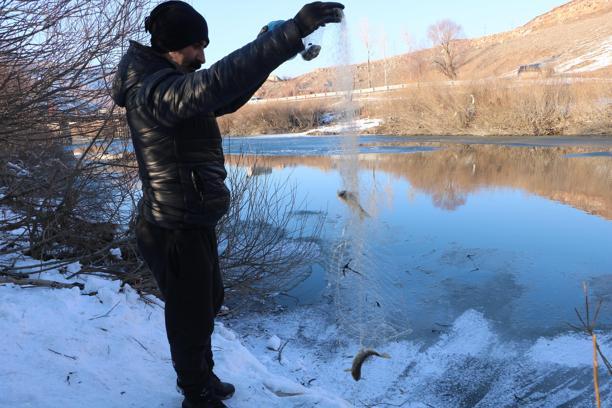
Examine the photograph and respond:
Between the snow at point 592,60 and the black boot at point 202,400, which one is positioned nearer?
the black boot at point 202,400

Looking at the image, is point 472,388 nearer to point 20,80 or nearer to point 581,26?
point 20,80

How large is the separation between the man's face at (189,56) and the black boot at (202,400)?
137 centimetres

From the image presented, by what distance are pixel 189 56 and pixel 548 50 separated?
47894 mm

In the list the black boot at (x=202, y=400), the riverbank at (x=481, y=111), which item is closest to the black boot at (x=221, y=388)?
the black boot at (x=202, y=400)

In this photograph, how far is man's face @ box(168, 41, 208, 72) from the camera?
1.85m

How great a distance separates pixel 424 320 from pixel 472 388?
1140mm

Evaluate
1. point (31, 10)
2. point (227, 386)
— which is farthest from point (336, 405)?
point (31, 10)

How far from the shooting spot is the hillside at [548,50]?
87.3ft

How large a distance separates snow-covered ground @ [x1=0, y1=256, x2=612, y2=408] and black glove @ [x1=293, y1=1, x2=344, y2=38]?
1.79m

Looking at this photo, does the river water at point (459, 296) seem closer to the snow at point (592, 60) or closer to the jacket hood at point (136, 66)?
the jacket hood at point (136, 66)

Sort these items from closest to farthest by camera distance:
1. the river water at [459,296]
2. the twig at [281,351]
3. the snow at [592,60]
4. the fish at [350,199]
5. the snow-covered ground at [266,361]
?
the snow-covered ground at [266,361] → the fish at [350,199] → the river water at [459,296] → the twig at [281,351] → the snow at [592,60]

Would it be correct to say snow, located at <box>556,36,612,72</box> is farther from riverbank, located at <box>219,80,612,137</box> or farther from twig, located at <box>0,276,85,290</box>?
twig, located at <box>0,276,85,290</box>

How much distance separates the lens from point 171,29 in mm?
1785

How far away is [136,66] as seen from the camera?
177cm
